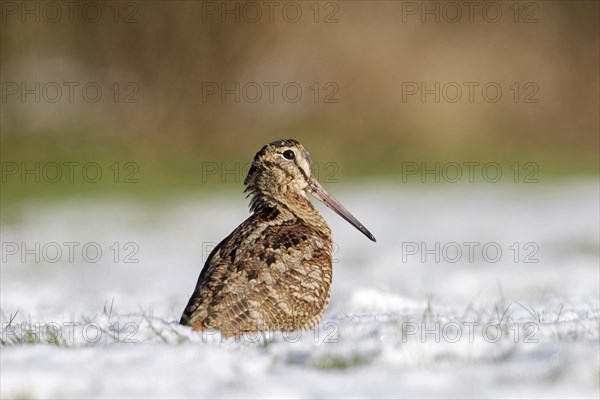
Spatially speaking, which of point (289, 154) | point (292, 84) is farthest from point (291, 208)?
point (292, 84)

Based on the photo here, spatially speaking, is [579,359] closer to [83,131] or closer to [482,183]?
[482,183]

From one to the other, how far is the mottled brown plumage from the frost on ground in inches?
7.8

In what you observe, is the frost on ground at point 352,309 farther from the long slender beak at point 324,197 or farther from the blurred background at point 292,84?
the blurred background at point 292,84

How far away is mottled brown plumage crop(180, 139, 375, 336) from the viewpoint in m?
6.56

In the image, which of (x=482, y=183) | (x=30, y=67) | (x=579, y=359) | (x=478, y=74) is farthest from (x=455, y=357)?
(x=30, y=67)

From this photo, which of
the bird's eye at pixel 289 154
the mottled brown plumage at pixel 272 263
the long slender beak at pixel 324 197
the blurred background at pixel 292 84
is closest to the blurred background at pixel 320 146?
the blurred background at pixel 292 84

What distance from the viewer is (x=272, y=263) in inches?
271

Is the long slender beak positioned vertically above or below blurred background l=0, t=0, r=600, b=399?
below

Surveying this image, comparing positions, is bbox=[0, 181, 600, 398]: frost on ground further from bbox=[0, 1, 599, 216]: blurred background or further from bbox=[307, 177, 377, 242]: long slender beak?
bbox=[0, 1, 599, 216]: blurred background

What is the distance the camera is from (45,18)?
30.6 metres

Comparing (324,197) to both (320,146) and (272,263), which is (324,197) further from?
(320,146)

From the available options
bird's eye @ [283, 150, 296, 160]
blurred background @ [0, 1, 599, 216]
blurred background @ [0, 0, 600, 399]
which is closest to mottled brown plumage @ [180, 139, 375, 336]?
bird's eye @ [283, 150, 296, 160]

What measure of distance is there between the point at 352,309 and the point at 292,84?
69.7ft

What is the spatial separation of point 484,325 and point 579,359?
122 cm
